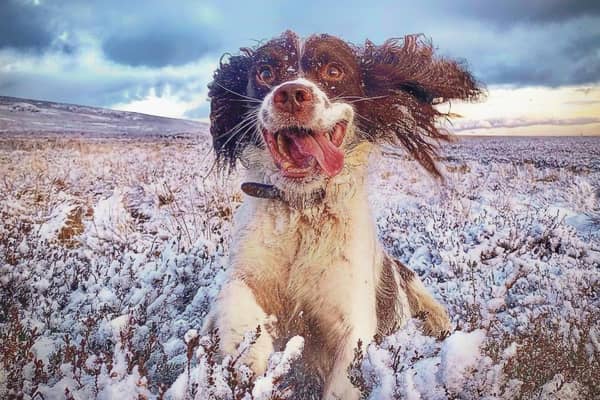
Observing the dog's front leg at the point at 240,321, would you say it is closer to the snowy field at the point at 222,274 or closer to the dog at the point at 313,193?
the dog at the point at 313,193

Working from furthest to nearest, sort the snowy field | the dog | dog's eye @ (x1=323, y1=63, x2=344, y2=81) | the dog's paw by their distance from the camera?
the dog's paw, dog's eye @ (x1=323, y1=63, x2=344, y2=81), the dog, the snowy field

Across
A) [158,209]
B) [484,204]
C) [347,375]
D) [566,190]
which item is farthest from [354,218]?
[158,209]

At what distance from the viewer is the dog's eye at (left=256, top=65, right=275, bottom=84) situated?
98.7 inches

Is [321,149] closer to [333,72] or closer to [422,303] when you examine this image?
[333,72]

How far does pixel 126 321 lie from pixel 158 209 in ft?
8.21

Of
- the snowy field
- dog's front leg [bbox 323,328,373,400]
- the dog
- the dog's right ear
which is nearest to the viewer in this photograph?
the snowy field

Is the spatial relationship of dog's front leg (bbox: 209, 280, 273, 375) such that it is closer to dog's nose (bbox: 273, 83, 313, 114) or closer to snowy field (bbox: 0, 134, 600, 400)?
snowy field (bbox: 0, 134, 600, 400)

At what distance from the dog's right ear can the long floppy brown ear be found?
0.55 m

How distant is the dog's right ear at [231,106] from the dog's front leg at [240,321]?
0.74 metres

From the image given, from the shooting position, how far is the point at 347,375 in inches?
83.7

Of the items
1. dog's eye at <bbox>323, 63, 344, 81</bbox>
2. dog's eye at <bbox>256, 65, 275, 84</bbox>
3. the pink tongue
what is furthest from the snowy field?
dog's eye at <bbox>256, 65, 275, 84</bbox>

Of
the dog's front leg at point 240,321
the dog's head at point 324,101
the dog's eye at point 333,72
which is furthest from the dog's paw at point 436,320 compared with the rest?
the dog's eye at point 333,72

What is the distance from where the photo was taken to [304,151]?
93.8 inches

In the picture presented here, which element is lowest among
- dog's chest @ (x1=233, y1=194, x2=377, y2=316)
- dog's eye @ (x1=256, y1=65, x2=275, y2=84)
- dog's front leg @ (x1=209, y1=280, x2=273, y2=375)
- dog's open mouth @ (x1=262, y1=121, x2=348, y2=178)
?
dog's front leg @ (x1=209, y1=280, x2=273, y2=375)
